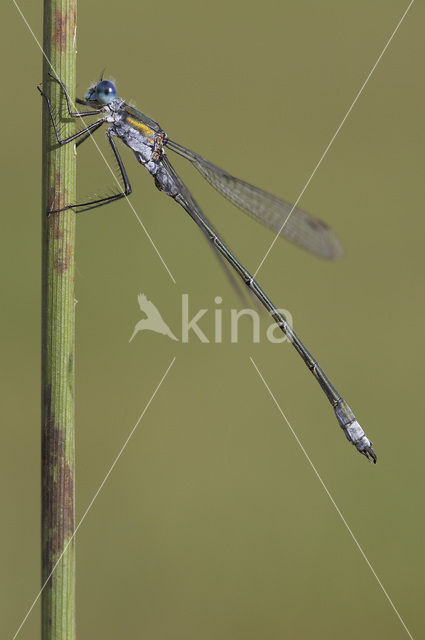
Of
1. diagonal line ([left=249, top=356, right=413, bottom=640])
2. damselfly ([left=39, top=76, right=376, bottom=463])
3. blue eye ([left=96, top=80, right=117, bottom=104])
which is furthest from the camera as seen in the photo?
diagonal line ([left=249, top=356, right=413, bottom=640])

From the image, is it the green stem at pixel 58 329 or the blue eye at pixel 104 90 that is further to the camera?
the blue eye at pixel 104 90

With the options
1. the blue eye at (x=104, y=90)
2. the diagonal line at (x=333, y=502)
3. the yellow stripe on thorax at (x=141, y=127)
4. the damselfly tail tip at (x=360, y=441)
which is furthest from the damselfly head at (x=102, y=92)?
the diagonal line at (x=333, y=502)

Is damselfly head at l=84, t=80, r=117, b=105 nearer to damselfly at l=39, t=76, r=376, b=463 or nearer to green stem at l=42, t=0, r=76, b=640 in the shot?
damselfly at l=39, t=76, r=376, b=463

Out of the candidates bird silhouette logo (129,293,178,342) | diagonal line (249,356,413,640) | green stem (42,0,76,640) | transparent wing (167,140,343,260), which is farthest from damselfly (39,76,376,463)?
bird silhouette logo (129,293,178,342)

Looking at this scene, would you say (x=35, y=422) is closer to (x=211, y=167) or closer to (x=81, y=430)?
(x=81, y=430)

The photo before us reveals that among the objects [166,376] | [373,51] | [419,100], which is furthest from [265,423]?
[373,51]

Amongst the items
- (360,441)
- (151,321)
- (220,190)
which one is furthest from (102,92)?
(151,321)

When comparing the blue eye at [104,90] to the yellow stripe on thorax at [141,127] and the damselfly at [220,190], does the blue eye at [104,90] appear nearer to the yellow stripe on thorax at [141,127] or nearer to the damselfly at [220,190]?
the damselfly at [220,190]
